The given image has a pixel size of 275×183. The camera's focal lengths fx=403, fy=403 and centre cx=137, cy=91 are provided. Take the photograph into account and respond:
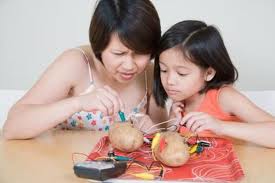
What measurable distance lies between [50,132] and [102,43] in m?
0.28

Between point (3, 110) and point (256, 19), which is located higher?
point (256, 19)

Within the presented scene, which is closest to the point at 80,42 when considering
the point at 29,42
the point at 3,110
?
the point at 29,42

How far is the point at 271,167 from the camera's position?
833 mm

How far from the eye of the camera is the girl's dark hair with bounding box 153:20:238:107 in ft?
3.79

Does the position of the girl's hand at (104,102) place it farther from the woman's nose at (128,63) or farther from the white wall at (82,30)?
the white wall at (82,30)

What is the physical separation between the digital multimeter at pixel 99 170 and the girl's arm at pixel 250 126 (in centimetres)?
35

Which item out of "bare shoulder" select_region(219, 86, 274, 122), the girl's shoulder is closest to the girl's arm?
"bare shoulder" select_region(219, 86, 274, 122)

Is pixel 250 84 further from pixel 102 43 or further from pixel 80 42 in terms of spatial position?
pixel 102 43

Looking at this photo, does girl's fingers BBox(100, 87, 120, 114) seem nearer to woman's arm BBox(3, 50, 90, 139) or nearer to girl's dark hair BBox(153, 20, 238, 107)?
woman's arm BBox(3, 50, 90, 139)

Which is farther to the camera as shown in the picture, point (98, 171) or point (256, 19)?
point (256, 19)

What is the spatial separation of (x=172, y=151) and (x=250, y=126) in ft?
0.97

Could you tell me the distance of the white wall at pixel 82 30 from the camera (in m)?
1.82

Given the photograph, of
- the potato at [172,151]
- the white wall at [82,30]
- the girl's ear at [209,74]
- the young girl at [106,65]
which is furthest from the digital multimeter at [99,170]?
the white wall at [82,30]

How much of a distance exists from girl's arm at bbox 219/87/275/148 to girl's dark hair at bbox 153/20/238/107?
0.44 ft
